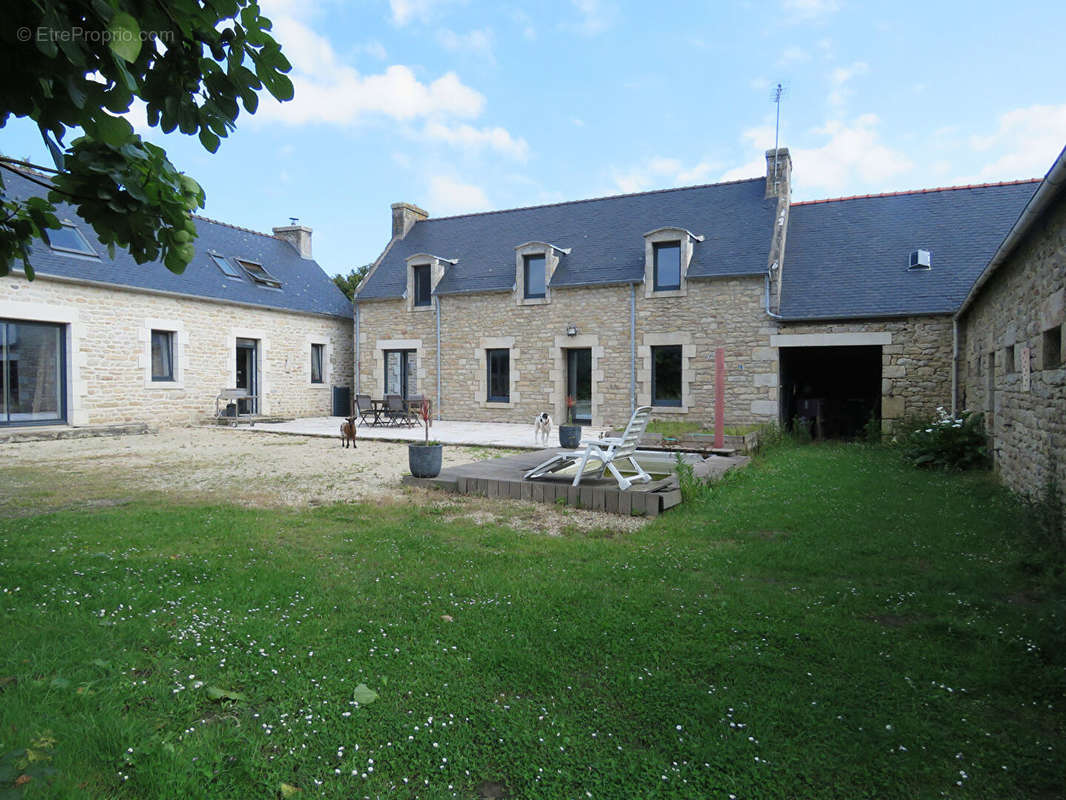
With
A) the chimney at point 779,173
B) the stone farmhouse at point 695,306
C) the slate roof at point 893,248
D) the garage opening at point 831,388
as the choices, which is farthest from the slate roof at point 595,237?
the garage opening at point 831,388

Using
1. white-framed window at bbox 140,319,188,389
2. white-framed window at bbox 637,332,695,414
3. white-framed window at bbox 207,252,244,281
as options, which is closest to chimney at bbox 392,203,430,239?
A: white-framed window at bbox 207,252,244,281

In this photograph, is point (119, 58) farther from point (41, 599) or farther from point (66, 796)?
point (41, 599)

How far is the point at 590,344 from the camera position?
1633 centimetres

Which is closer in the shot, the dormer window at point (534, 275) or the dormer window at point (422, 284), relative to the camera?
the dormer window at point (534, 275)

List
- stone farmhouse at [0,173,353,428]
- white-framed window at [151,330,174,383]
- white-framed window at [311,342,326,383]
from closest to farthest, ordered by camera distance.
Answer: stone farmhouse at [0,173,353,428], white-framed window at [151,330,174,383], white-framed window at [311,342,326,383]

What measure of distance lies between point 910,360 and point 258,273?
17.3m

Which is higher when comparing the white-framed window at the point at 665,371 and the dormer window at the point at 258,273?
the dormer window at the point at 258,273

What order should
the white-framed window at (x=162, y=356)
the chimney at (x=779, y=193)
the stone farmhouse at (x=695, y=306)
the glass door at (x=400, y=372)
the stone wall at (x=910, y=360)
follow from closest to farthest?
the stone wall at (x=910, y=360) < the stone farmhouse at (x=695, y=306) < the chimney at (x=779, y=193) < the white-framed window at (x=162, y=356) < the glass door at (x=400, y=372)

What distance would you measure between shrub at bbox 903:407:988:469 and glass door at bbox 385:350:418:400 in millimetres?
13985

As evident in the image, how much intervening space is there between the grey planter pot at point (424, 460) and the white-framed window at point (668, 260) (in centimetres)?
940

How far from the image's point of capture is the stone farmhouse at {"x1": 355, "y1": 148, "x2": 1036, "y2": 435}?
1335 centimetres

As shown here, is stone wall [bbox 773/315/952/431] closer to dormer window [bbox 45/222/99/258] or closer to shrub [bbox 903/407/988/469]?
shrub [bbox 903/407/988/469]

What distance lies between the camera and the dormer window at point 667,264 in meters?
15.6

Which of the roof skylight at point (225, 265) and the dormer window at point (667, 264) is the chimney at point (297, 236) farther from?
the dormer window at point (667, 264)
